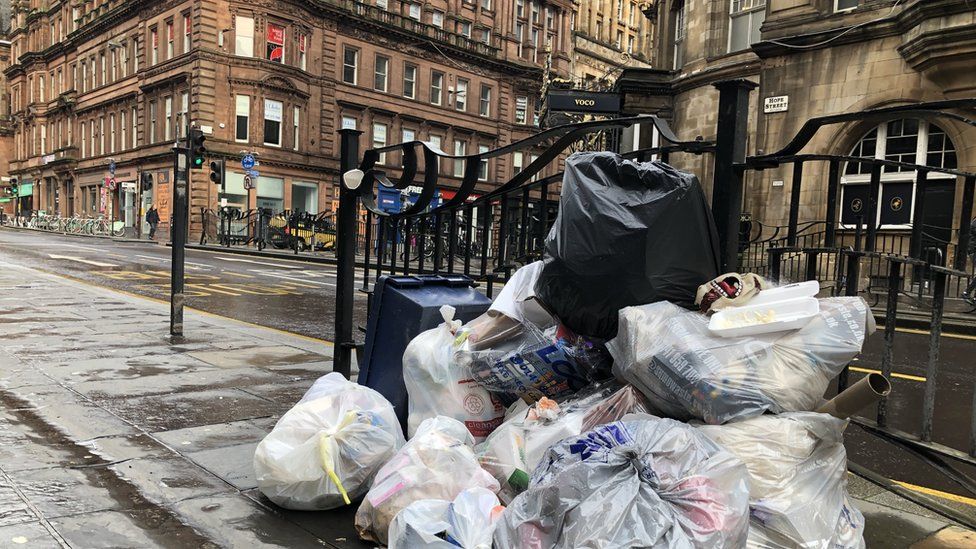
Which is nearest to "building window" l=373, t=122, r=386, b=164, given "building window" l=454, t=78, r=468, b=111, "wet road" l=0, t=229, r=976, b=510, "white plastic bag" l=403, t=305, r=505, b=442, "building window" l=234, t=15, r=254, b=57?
"building window" l=454, t=78, r=468, b=111

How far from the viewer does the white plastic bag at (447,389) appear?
289 cm

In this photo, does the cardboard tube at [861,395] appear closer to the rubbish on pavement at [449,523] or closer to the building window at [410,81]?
the rubbish on pavement at [449,523]

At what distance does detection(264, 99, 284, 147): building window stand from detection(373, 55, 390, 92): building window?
7.41 m

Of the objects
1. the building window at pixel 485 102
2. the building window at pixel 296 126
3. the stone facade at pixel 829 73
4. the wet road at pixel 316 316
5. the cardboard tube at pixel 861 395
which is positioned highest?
the building window at pixel 485 102

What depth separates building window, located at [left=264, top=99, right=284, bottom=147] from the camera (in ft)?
116

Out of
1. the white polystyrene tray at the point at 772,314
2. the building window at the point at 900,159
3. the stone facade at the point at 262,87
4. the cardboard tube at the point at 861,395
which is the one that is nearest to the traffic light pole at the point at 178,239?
the white polystyrene tray at the point at 772,314

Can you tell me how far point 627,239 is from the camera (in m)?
2.45

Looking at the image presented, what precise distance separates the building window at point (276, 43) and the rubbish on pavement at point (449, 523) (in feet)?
120

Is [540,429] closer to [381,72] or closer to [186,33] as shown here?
[186,33]

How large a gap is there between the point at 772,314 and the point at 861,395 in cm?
36

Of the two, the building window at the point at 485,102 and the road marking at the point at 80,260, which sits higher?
the building window at the point at 485,102

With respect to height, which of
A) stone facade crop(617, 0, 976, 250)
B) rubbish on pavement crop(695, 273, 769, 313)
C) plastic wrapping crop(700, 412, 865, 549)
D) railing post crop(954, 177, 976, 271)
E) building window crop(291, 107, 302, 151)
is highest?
building window crop(291, 107, 302, 151)

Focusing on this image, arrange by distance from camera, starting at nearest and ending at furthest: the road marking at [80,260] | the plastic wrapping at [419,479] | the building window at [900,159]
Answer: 1. the plastic wrapping at [419,479]
2. the building window at [900,159]
3. the road marking at [80,260]

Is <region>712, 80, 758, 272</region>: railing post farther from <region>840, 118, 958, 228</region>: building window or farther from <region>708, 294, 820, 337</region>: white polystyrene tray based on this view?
<region>840, 118, 958, 228</region>: building window
